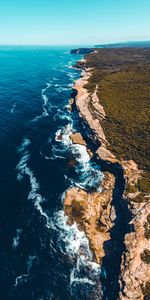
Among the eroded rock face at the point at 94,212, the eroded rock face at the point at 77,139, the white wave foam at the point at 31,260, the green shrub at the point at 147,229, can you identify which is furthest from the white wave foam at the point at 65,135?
the green shrub at the point at 147,229

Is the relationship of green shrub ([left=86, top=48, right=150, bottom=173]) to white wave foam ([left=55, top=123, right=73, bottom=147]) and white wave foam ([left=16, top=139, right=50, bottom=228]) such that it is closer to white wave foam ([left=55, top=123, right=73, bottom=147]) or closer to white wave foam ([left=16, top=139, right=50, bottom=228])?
white wave foam ([left=55, top=123, right=73, bottom=147])

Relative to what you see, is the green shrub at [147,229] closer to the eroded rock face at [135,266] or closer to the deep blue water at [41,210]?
the eroded rock face at [135,266]

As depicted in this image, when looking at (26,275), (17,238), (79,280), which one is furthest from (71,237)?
(26,275)

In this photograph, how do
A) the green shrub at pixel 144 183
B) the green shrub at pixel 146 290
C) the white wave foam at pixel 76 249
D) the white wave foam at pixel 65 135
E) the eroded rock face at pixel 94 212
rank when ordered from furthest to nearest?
1. the white wave foam at pixel 65 135
2. the green shrub at pixel 144 183
3. the eroded rock face at pixel 94 212
4. the white wave foam at pixel 76 249
5. the green shrub at pixel 146 290

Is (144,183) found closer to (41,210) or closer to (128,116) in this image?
(41,210)

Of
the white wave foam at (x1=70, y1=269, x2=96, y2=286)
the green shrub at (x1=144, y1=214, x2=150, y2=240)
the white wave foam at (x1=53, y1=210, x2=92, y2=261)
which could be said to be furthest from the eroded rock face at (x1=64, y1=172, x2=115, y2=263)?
the green shrub at (x1=144, y1=214, x2=150, y2=240)

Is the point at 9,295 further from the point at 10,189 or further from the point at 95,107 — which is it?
the point at 95,107

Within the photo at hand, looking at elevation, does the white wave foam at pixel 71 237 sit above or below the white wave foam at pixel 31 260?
above
